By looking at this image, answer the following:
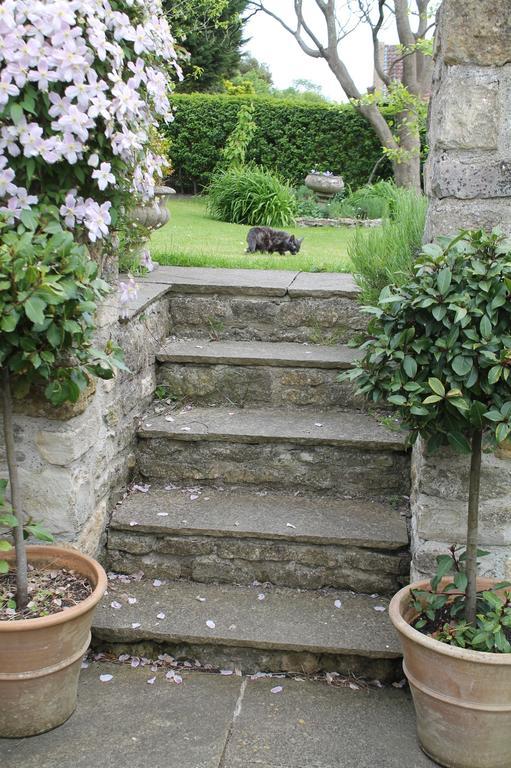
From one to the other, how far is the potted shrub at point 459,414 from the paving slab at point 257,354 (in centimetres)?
115

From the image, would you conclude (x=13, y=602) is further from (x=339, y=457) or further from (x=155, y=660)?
(x=339, y=457)

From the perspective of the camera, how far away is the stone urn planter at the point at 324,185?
11164mm

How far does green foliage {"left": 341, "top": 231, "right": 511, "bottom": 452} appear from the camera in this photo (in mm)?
2227

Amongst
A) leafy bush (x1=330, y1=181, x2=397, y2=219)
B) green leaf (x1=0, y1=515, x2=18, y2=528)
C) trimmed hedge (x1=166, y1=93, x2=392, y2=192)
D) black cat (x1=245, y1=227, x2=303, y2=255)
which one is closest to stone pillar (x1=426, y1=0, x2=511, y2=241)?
green leaf (x1=0, y1=515, x2=18, y2=528)

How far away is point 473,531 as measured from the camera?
2.42 m

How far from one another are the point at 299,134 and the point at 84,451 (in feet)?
36.7

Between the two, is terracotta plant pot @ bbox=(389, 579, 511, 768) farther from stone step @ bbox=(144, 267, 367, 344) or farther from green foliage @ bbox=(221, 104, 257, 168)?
green foliage @ bbox=(221, 104, 257, 168)

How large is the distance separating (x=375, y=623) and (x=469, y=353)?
3.67 feet

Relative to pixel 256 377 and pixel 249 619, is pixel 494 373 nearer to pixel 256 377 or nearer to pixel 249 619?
pixel 249 619

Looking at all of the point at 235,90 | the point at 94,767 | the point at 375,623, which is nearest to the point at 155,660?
the point at 94,767

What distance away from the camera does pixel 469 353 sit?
2.24 metres

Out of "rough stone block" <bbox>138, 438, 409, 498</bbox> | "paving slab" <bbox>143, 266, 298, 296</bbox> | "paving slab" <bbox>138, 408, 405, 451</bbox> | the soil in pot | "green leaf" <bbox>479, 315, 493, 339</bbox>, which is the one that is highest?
"green leaf" <bbox>479, 315, 493, 339</bbox>

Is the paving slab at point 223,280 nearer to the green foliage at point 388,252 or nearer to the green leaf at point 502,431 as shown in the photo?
the green foliage at point 388,252

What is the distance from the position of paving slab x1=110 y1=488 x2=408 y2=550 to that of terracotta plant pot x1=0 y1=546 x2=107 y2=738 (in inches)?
24.5
